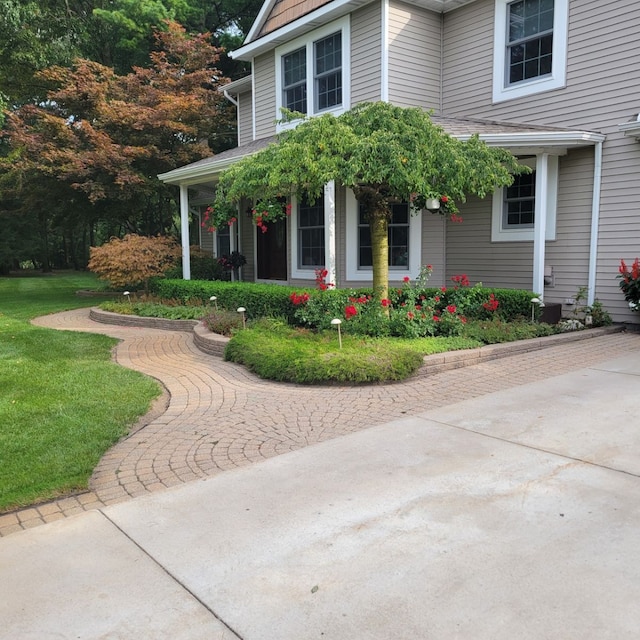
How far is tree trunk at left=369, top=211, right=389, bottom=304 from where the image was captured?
27.2 ft

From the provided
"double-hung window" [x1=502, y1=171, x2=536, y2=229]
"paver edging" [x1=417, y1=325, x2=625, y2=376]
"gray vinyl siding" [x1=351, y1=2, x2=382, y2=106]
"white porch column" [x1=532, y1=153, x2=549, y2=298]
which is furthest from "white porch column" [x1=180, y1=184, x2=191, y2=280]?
"paver edging" [x1=417, y1=325, x2=625, y2=376]

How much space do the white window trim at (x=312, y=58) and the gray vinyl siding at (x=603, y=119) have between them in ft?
10.8

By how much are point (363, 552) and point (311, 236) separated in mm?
10706

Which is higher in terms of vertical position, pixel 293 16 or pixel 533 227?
pixel 293 16

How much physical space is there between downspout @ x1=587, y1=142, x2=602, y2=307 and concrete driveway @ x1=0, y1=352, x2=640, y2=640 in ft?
20.1

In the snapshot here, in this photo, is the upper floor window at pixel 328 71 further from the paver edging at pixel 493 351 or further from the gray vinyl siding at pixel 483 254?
the paver edging at pixel 493 351


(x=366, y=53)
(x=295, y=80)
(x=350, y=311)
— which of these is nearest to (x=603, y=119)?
(x=366, y=53)

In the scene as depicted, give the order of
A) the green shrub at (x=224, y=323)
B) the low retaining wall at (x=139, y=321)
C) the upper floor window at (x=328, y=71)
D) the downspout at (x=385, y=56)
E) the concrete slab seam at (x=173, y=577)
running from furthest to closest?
the upper floor window at (x=328, y=71) < the low retaining wall at (x=139, y=321) < the downspout at (x=385, y=56) < the green shrub at (x=224, y=323) < the concrete slab seam at (x=173, y=577)

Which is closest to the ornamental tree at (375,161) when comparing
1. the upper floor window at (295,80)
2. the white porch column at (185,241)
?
the upper floor window at (295,80)

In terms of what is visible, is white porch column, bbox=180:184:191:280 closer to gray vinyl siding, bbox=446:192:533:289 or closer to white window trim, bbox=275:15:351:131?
white window trim, bbox=275:15:351:131

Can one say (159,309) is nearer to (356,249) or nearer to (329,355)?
(356,249)

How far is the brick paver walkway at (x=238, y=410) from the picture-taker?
4027mm

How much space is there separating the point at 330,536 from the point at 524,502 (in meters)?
1.22

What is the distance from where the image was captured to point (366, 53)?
11.4m
